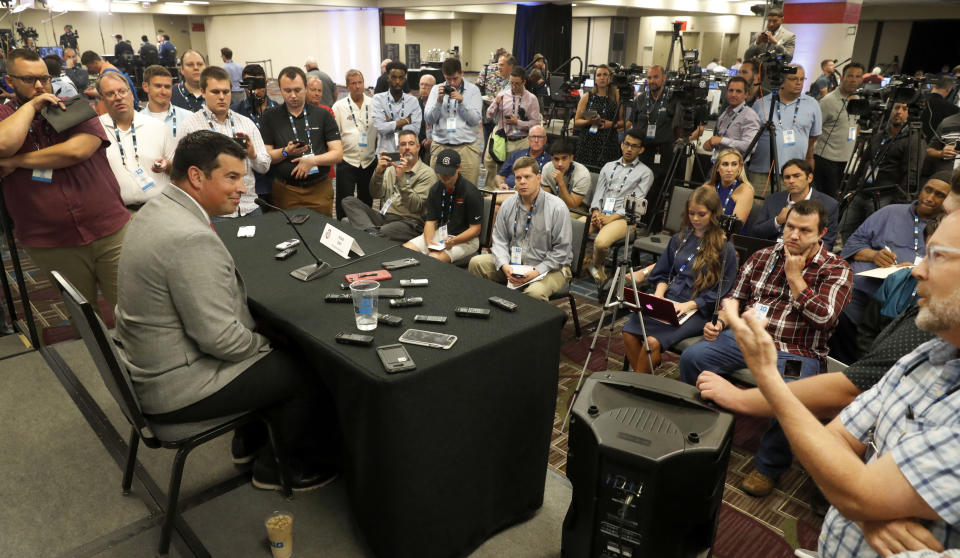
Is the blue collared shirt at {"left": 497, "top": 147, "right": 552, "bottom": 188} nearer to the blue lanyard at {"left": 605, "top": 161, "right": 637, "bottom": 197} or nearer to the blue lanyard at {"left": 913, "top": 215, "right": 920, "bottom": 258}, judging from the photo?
the blue lanyard at {"left": 605, "top": 161, "right": 637, "bottom": 197}

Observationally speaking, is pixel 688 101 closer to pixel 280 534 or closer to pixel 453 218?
pixel 453 218

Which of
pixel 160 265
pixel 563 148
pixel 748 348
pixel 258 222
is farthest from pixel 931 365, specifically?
pixel 563 148

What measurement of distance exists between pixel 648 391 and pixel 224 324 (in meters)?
1.26

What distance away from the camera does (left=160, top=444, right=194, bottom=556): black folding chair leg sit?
6.00 ft

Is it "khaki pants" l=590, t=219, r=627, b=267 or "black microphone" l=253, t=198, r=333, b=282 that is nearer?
"black microphone" l=253, t=198, r=333, b=282

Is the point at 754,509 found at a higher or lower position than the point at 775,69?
lower

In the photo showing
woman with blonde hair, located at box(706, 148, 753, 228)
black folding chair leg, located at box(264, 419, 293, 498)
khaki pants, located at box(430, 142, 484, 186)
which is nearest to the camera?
black folding chair leg, located at box(264, 419, 293, 498)

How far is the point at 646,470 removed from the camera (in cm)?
145

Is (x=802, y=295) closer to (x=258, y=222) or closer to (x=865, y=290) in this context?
(x=865, y=290)

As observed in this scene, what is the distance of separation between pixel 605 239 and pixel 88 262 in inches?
124

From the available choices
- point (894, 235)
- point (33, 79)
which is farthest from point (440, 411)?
point (894, 235)

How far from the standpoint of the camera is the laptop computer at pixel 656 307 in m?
2.69

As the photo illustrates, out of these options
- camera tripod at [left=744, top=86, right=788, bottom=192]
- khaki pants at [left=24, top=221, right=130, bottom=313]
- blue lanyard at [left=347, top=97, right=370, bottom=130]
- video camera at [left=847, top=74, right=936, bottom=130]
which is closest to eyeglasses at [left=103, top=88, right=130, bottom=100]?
khaki pants at [left=24, top=221, right=130, bottom=313]

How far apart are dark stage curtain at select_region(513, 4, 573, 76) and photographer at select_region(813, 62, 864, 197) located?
29.1 feet
